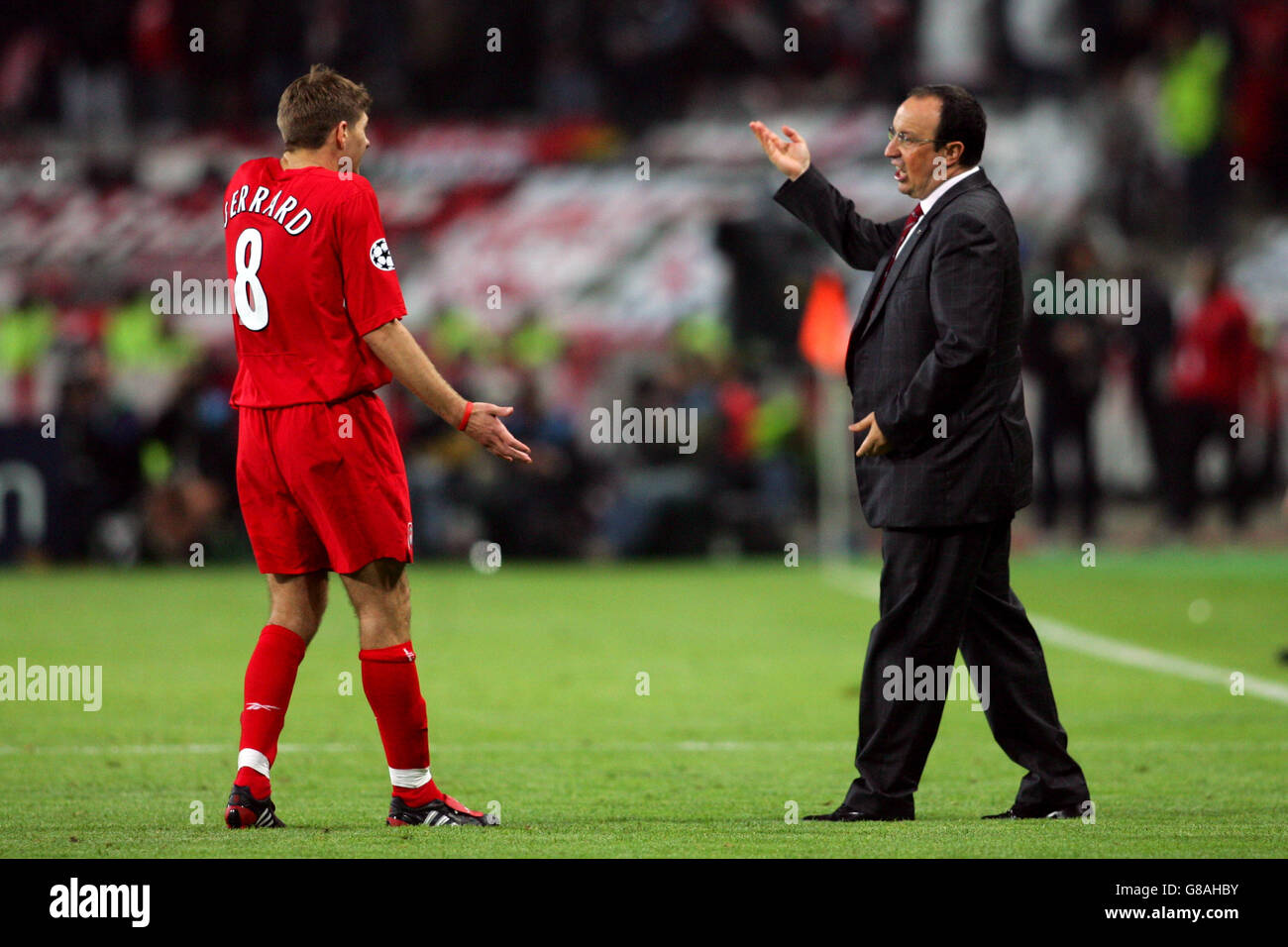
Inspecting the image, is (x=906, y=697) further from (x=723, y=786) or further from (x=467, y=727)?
(x=467, y=727)

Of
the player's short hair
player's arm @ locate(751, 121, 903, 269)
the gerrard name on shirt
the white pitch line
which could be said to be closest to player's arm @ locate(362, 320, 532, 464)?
the gerrard name on shirt

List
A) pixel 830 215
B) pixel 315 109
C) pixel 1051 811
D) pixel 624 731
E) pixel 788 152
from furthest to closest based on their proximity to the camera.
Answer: pixel 624 731, pixel 788 152, pixel 830 215, pixel 1051 811, pixel 315 109

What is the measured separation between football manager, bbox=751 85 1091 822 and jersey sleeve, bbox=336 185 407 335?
4.86 ft

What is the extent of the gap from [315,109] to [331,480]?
1123 millimetres

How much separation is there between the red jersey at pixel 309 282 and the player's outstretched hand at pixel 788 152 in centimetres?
148

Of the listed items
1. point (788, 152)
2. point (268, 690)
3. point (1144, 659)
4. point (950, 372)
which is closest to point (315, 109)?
point (788, 152)

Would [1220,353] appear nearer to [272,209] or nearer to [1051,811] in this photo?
[1051,811]

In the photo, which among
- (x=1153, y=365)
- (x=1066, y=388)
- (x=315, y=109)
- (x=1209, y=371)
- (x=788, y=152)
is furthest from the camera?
(x=1153, y=365)

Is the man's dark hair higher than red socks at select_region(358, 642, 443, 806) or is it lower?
higher

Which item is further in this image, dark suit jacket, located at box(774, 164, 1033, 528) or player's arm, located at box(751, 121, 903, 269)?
player's arm, located at box(751, 121, 903, 269)

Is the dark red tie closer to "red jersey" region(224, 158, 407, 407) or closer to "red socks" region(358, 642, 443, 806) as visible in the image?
"red jersey" region(224, 158, 407, 407)

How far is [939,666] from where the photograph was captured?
6.07 meters

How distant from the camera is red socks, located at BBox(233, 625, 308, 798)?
603 centimetres

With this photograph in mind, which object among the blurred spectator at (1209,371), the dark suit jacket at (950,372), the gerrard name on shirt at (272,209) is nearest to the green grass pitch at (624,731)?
the dark suit jacket at (950,372)
